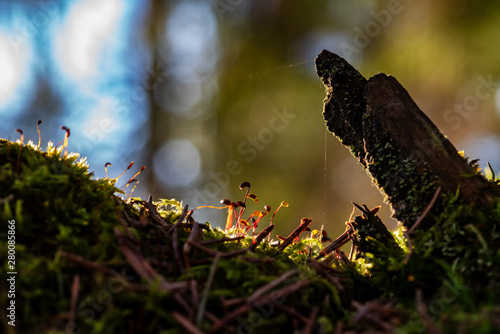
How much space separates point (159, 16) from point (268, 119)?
193 inches

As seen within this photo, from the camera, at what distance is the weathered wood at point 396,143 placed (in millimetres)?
1580

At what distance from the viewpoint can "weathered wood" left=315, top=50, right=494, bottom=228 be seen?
1.58 metres

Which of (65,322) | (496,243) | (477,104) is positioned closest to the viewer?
(65,322)

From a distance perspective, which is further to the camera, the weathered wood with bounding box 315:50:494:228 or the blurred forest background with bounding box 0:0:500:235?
the blurred forest background with bounding box 0:0:500:235

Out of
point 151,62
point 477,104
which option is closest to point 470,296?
point 477,104

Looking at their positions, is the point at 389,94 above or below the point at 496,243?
above

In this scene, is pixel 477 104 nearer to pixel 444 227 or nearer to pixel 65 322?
pixel 444 227

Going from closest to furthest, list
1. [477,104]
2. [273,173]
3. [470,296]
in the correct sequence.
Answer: [470,296] → [477,104] → [273,173]

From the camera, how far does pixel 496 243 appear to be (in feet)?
4.30

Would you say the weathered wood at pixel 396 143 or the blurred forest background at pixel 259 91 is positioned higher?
the blurred forest background at pixel 259 91

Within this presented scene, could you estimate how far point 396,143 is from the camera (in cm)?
169

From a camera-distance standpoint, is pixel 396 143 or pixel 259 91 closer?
pixel 396 143

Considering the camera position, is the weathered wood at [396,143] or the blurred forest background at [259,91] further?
the blurred forest background at [259,91]

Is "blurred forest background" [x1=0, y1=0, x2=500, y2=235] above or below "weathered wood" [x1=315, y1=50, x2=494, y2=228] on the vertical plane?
above
